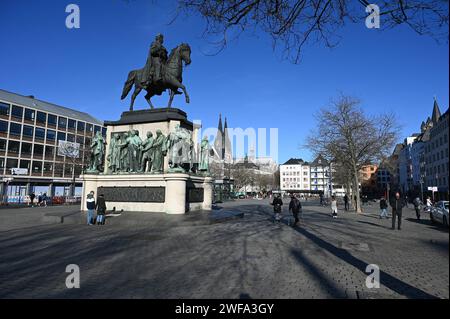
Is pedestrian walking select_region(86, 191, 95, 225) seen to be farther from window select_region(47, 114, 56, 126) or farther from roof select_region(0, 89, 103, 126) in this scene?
window select_region(47, 114, 56, 126)

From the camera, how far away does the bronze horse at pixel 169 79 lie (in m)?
19.0

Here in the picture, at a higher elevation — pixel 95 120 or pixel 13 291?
pixel 95 120

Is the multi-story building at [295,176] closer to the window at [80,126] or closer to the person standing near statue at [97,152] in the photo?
the window at [80,126]

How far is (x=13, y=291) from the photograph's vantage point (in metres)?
5.21

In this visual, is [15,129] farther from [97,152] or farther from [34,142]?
[97,152]

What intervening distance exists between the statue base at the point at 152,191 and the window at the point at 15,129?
56.6m

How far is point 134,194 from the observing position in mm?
17250

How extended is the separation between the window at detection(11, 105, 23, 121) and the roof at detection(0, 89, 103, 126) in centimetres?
100

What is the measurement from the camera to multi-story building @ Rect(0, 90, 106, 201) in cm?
6184

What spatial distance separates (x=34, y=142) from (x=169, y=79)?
61.7m

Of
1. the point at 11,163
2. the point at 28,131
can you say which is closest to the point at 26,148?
the point at 28,131
